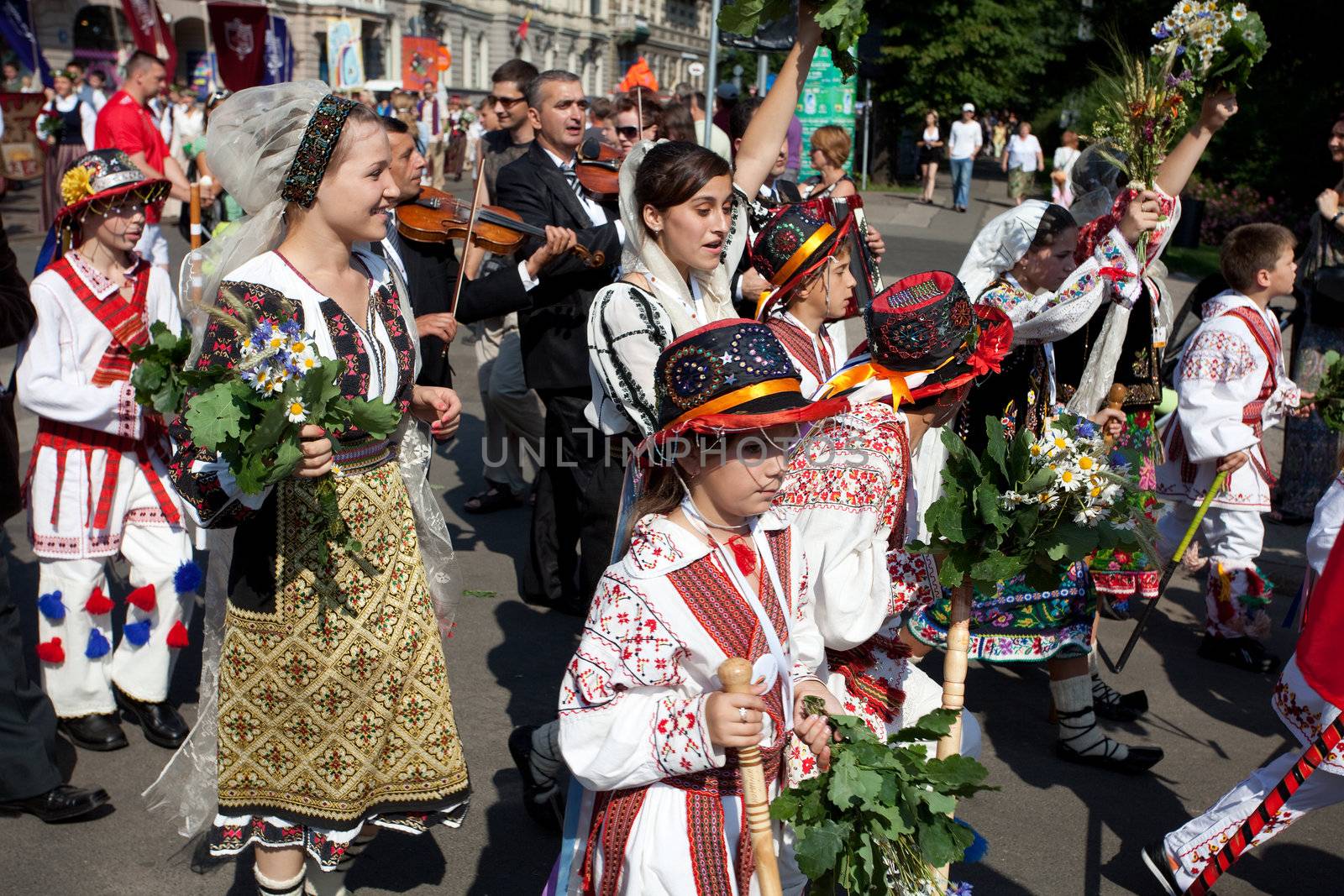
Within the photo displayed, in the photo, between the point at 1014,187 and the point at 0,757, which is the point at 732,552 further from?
the point at 1014,187

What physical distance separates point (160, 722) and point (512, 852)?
5.30 ft

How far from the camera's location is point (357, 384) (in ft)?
10.5

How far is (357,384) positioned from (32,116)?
60.7 feet

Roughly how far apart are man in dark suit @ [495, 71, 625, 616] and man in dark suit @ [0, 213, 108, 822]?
1.93 meters

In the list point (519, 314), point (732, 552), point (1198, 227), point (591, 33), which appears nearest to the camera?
point (732, 552)

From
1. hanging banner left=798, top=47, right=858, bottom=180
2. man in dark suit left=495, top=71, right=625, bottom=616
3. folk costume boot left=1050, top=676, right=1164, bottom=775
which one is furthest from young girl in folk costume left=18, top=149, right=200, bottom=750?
hanging banner left=798, top=47, right=858, bottom=180

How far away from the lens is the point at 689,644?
8.43 feet

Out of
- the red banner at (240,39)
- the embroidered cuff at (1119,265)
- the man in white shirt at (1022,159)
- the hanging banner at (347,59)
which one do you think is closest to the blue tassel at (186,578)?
the embroidered cuff at (1119,265)

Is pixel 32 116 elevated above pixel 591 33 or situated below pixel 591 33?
below

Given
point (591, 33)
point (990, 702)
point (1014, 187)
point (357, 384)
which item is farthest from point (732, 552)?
point (591, 33)

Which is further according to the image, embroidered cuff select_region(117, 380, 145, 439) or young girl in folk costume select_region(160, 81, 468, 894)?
embroidered cuff select_region(117, 380, 145, 439)

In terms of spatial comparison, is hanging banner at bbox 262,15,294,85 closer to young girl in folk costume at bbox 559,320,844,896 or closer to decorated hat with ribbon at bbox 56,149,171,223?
decorated hat with ribbon at bbox 56,149,171,223

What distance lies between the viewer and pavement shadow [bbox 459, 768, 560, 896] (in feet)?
13.0

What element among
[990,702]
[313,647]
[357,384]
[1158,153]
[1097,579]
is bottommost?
[990,702]
